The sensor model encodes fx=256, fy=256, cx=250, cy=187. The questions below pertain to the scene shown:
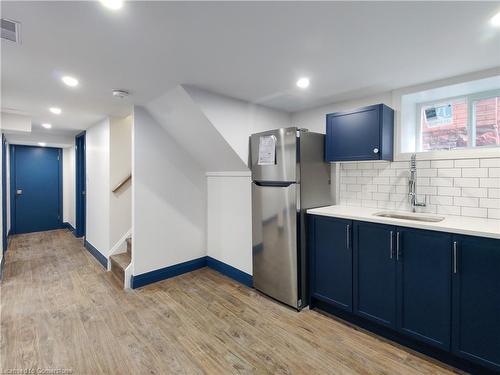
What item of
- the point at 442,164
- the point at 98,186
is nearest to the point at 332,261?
the point at 442,164

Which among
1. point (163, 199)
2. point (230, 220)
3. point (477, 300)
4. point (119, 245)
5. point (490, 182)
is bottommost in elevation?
point (119, 245)

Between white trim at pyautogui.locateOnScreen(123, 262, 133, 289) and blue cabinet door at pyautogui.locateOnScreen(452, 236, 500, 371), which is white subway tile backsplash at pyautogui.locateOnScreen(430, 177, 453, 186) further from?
white trim at pyautogui.locateOnScreen(123, 262, 133, 289)

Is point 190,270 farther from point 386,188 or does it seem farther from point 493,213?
point 493,213

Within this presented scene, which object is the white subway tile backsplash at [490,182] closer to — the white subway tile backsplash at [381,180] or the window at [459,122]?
the window at [459,122]

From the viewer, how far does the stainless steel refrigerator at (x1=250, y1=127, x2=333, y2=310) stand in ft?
8.34

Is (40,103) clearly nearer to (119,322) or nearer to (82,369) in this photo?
(119,322)

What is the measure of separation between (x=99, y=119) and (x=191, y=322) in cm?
323

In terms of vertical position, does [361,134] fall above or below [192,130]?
below

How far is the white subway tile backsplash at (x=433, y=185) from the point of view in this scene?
2.09 m

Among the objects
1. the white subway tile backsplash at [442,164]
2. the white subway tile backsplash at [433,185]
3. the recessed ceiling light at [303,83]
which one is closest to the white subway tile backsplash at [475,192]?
the white subway tile backsplash at [433,185]

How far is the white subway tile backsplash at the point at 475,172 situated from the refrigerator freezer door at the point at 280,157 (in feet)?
4.68

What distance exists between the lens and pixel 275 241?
271 cm

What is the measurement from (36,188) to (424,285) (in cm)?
737

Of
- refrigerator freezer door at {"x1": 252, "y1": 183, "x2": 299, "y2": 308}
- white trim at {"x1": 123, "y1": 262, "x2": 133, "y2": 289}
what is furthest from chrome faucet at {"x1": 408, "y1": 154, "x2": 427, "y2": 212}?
white trim at {"x1": 123, "y1": 262, "x2": 133, "y2": 289}
